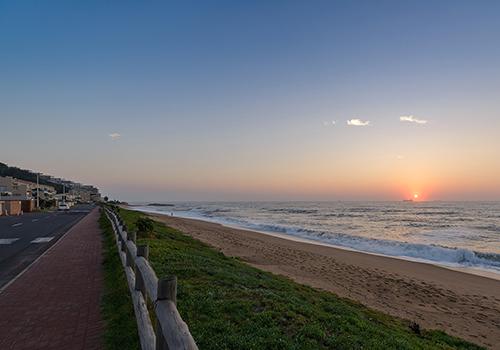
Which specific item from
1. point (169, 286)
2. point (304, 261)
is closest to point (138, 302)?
point (169, 286)

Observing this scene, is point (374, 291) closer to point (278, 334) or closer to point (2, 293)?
point (278, 334)

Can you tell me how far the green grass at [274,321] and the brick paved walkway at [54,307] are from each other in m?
1.50

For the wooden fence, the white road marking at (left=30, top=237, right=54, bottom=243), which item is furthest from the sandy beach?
the white road marking at (left=30, top=237, right=54, bottom=243)

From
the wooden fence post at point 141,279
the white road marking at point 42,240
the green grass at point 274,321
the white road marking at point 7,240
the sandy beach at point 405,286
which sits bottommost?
the sandy beach at point 405,286

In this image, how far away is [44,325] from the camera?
5629 mm

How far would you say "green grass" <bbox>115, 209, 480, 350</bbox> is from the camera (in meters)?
5.16

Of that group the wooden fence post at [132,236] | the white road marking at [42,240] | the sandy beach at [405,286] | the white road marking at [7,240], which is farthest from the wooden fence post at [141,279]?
the white road marking at [7,240]

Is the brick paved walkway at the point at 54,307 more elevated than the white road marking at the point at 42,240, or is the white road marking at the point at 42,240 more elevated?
the white road marking at the point at 42,240

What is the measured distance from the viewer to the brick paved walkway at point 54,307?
5.08 m

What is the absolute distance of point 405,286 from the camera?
13.1m

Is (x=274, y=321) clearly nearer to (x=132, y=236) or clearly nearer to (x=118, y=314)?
(x=118, y=314)

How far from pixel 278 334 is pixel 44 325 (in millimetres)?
3584

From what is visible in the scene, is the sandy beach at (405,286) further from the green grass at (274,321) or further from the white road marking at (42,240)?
the white road marking at (42,240)

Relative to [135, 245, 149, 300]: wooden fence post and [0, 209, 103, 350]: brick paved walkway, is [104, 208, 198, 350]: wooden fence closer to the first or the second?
[135, 245, 149, 300]: wooden fence post
